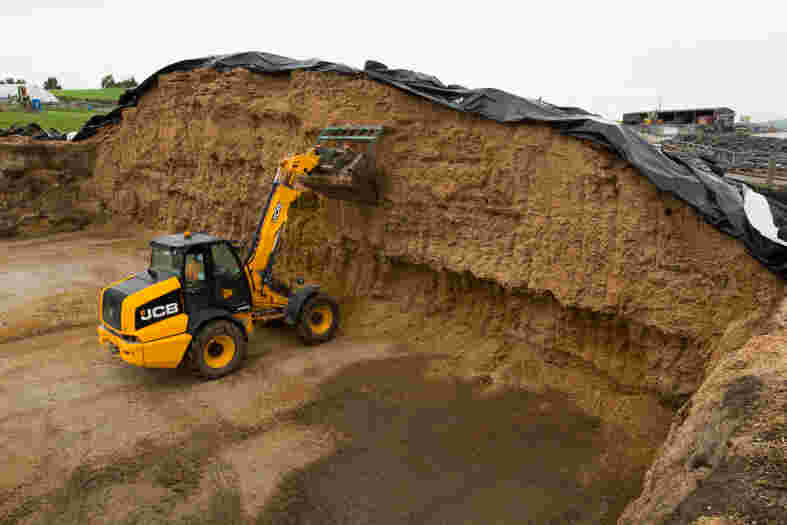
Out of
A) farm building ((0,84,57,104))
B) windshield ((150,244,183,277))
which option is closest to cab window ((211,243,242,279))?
windshield ((150,244,183,277))

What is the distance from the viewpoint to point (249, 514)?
5266 mm

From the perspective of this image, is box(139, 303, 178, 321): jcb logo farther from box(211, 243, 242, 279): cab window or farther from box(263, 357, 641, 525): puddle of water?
box(263, 357, 641, 525): puddle of water

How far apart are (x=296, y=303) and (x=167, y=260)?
2.10m

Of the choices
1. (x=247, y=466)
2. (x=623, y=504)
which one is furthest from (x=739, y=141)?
(x=247, y=466)

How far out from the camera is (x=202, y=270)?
7.79 metres

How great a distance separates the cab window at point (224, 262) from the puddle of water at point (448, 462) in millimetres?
2283

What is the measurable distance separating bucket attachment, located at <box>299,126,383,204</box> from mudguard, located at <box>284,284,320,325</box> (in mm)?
1929

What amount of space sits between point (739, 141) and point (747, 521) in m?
24.6

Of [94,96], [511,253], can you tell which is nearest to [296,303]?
[511,253]

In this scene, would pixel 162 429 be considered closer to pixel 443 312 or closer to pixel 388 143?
pixel 443 312

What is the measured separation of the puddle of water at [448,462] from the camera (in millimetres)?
5328

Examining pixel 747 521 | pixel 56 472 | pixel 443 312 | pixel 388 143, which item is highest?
pixel 388 143

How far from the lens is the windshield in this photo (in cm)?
764

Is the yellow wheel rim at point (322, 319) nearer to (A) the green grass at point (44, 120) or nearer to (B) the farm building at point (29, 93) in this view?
(A) the green grass at point (44, 120)
